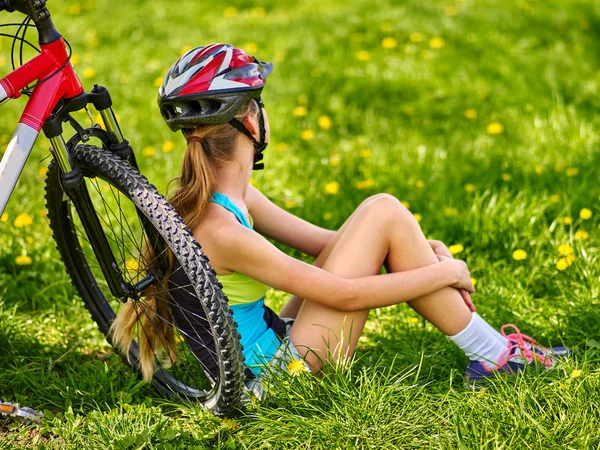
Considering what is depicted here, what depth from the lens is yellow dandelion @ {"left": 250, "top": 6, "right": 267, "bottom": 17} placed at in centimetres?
652

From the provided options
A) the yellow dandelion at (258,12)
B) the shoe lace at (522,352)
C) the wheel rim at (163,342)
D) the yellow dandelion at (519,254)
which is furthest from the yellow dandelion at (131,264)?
the yellow dandelion at (258,12)

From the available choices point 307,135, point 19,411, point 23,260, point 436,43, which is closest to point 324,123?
point 307,135

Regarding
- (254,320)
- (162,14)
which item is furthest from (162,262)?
(162,14)

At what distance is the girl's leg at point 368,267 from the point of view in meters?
2.47

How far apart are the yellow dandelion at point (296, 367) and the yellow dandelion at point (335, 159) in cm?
193

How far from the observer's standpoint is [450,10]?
5961 mm

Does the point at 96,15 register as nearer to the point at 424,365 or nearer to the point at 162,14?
the point at 162,14

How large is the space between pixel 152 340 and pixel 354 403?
2.41ft

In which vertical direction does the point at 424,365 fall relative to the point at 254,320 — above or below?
below

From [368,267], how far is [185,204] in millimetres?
622

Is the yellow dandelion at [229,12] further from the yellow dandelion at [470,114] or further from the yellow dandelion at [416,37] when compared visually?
the yellow dandelion at [470,114]

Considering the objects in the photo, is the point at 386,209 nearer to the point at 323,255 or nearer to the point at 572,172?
the point at 323,255

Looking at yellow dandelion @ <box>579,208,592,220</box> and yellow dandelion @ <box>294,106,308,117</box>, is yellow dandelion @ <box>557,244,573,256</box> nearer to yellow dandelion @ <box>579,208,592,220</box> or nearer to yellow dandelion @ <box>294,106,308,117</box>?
yellow dandelion @ <box>579,208,592,220</box>

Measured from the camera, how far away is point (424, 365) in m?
2.67
